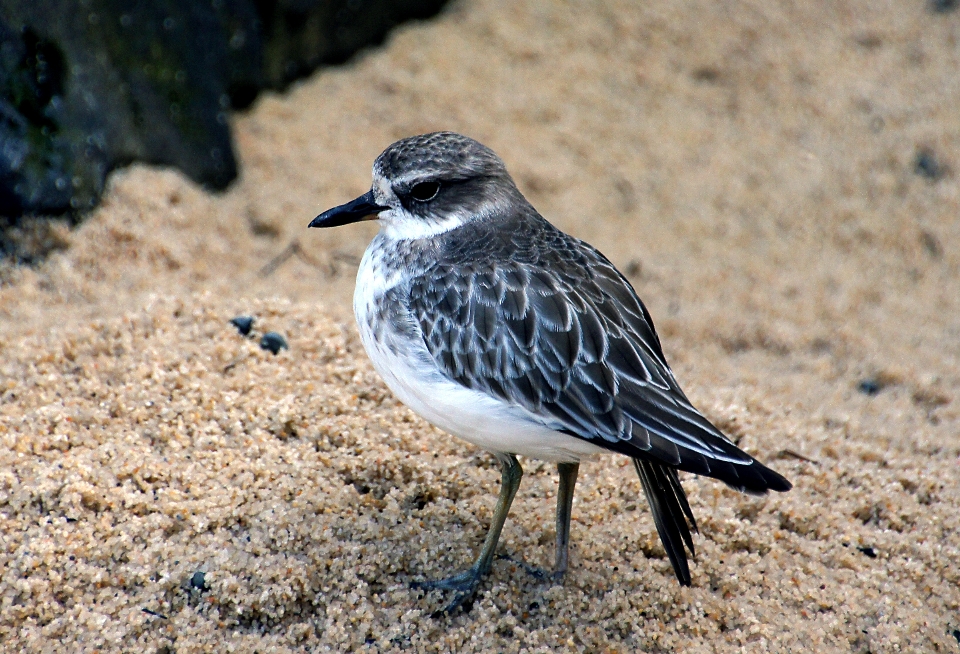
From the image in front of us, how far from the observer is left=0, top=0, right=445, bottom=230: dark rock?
438 centimetres

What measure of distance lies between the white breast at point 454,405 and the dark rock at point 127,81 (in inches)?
87.4

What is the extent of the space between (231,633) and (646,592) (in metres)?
1.36

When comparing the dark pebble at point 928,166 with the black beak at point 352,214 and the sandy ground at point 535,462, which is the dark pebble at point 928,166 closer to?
the sandy ground at point 535,462

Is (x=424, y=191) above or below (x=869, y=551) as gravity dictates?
above

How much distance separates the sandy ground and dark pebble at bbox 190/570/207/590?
20 mm

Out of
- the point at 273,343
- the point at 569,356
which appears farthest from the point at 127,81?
the point at 569,356

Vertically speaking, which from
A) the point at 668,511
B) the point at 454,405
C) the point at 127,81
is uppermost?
the point at 127,81

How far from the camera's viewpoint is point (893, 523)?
11.7ft

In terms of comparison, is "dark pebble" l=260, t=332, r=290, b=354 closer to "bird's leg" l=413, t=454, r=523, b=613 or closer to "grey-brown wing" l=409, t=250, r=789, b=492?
"grey-brown wing" l=409, t=250, r=789, b=492

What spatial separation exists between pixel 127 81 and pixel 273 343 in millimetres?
1887

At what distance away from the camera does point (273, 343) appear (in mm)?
3969

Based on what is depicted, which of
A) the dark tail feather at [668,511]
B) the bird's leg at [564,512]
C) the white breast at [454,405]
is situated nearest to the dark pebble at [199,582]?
the white breast at [454,405]

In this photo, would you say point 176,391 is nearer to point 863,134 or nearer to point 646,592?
point 646,592

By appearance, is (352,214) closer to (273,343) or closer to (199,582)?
(273,343)
